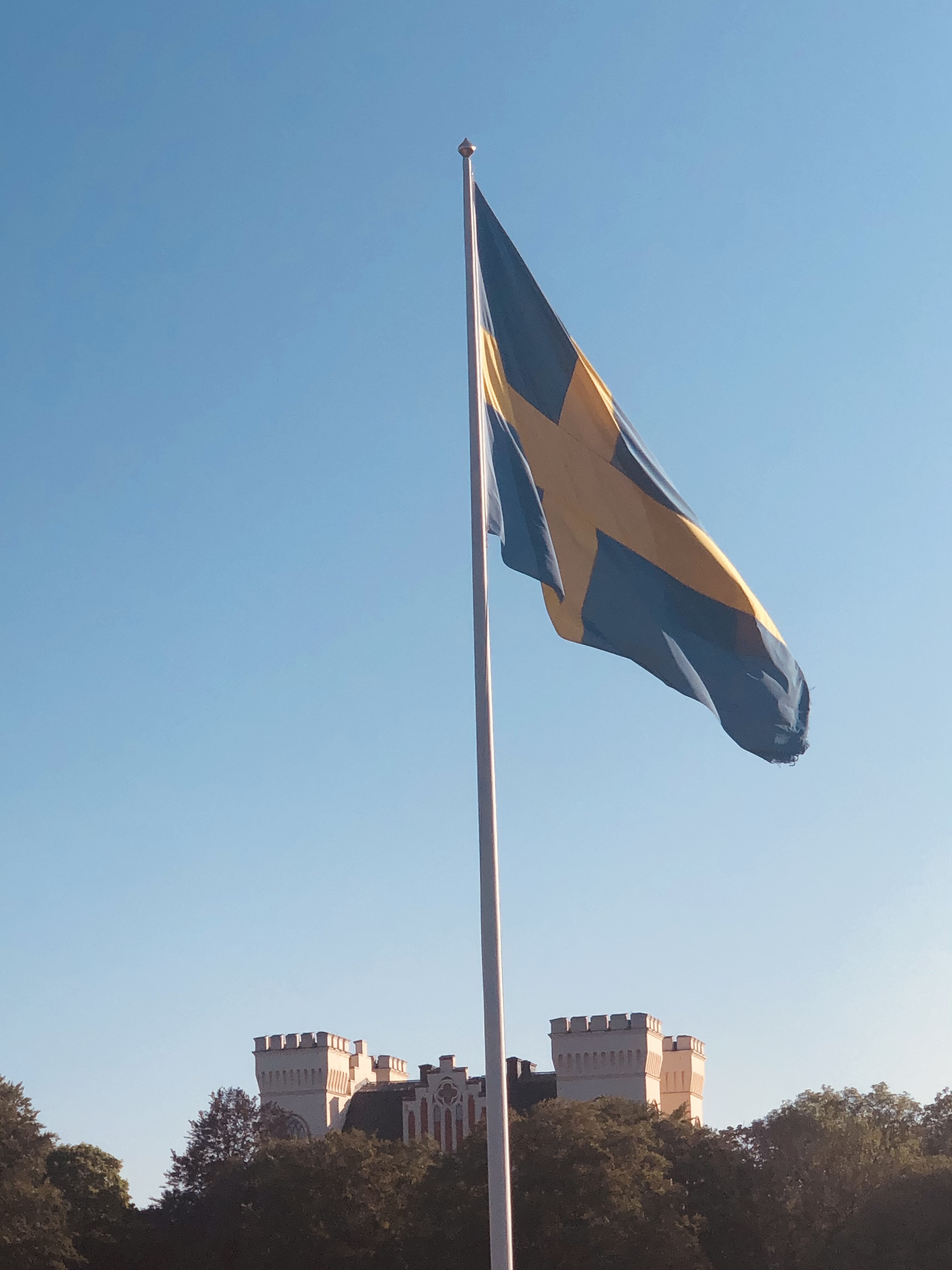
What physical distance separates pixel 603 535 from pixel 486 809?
122 inches

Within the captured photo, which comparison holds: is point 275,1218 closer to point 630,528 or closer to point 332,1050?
point 332,1050

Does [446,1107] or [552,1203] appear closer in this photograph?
[552,1203]

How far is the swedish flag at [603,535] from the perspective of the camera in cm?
1435

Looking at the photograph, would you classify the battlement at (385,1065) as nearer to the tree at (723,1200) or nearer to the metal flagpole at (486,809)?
the tree at (723,1200)

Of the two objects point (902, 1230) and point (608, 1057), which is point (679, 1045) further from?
point (902, 1230)

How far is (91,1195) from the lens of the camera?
71000 mm

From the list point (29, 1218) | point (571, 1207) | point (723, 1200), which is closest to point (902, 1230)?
point (723, 1200)

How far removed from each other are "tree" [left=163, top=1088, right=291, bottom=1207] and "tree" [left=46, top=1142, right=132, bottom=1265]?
2614 mm

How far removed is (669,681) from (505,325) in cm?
403

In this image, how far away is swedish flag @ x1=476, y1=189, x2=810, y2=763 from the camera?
14352 mm

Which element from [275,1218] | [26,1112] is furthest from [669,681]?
[26,1112]

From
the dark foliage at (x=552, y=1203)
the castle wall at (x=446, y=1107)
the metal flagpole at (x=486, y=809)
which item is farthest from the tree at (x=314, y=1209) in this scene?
the metal flagpole at (x=486, y=809)

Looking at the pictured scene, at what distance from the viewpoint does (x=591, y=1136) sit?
5762cm

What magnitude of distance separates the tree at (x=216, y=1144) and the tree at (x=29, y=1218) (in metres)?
6.77
